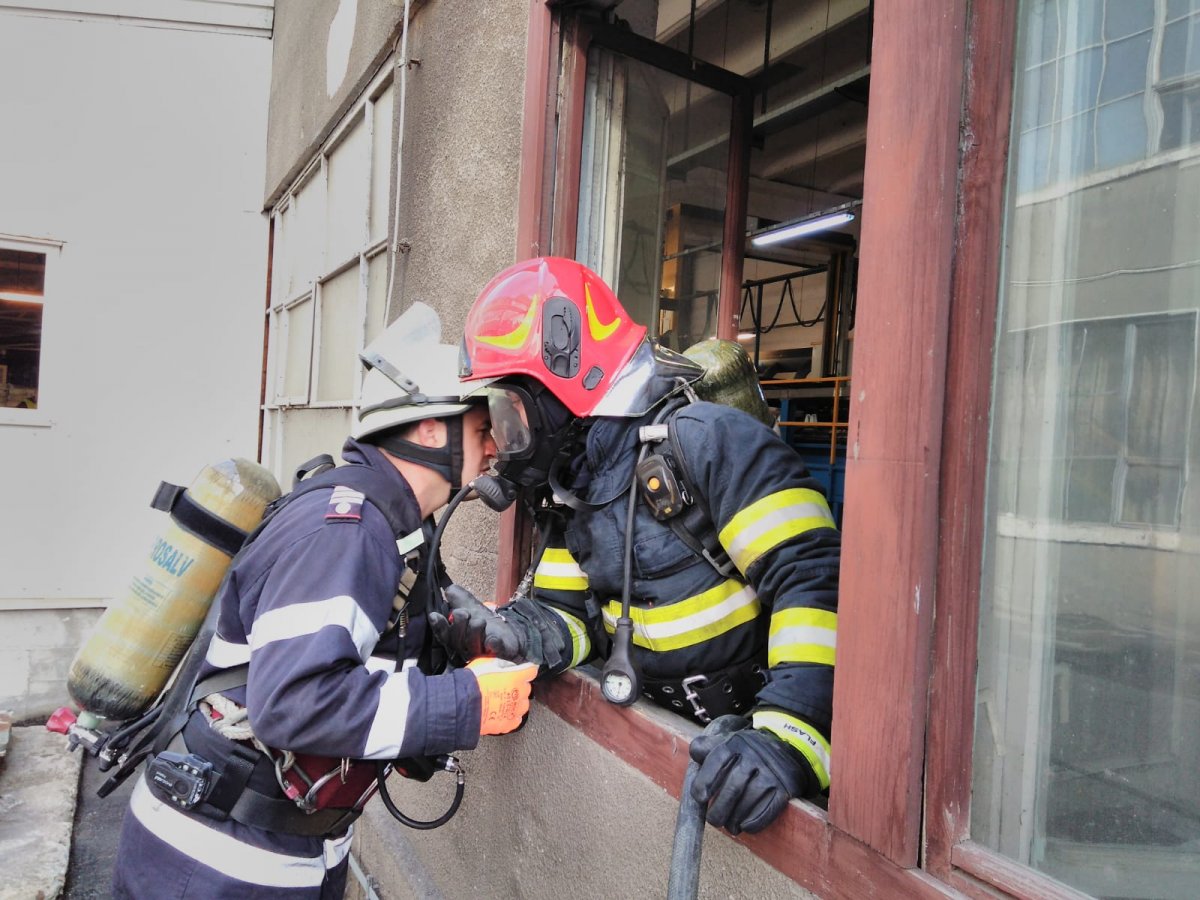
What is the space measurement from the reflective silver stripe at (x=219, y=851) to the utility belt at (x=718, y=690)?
0.97 meters

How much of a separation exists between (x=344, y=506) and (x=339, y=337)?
391cm

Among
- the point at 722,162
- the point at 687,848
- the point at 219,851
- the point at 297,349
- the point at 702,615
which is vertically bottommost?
the point at 219,851

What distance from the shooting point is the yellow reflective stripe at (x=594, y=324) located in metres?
2.17

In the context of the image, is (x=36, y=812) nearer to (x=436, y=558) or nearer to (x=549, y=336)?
(x=436, y=558)

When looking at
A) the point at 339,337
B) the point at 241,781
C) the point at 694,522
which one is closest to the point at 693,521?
the point at 694,522

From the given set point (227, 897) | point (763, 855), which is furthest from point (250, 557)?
point (763, 855)

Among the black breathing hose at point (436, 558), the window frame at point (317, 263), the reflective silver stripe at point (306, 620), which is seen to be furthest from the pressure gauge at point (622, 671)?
the window frame at point (317, 263)

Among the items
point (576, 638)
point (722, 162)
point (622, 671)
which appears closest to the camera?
point (622, 671)

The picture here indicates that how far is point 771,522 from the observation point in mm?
1731

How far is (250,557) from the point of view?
1871 mm

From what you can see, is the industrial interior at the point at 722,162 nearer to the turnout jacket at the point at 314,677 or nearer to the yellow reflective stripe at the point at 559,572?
the yellow reflective stripe at the point at 559,572

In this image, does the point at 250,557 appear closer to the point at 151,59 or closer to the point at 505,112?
the point at 505,112

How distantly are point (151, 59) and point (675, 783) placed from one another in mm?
7984

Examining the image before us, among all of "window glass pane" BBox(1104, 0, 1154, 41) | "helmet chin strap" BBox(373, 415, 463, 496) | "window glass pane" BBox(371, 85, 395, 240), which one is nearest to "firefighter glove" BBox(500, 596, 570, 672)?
"helmet chin strap" BBox(373, 415, 463, 496)
